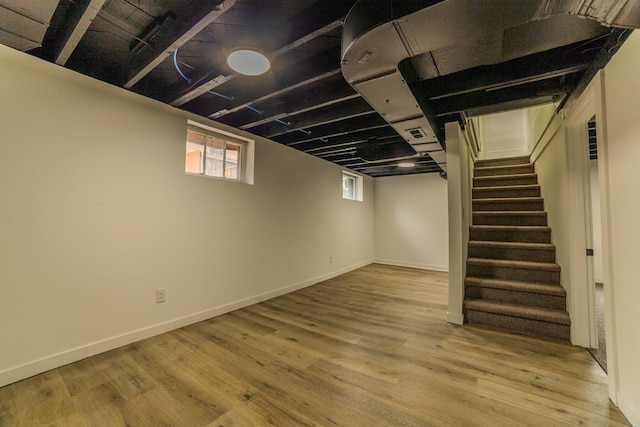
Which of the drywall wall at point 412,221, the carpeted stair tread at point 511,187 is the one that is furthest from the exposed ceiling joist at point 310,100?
the drywall wall at point 412,221

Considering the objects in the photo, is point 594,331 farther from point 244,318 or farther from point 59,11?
point 59,11

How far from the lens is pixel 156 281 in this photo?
2.44 meters

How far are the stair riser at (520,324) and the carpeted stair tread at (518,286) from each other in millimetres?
318

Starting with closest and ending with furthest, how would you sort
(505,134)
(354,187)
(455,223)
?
(455,223)
(505,134)
(354,187)

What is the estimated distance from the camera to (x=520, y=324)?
254cm

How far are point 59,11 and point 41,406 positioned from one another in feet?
8.04

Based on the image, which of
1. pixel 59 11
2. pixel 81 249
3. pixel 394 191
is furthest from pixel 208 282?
pixel 394 191

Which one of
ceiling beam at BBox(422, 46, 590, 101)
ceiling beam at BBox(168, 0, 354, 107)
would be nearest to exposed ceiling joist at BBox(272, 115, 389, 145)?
ceiling beam at BBox(422, 46, 590, 101)

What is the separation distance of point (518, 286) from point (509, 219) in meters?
1.21

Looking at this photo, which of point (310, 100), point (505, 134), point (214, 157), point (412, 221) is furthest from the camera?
point (412, 221)

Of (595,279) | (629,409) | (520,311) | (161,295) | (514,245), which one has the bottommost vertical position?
(629,409)

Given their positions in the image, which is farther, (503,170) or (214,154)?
(503,170)

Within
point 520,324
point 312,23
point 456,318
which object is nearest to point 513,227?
point 520,324

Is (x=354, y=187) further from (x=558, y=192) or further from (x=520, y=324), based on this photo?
(x=520, y=324)
